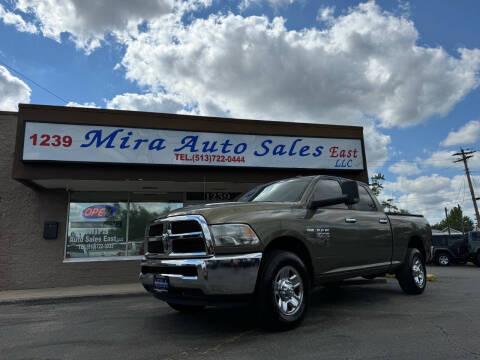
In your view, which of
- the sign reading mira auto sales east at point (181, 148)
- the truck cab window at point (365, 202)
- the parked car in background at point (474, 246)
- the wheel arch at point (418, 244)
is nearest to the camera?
the truck cab window at point (365, 202)

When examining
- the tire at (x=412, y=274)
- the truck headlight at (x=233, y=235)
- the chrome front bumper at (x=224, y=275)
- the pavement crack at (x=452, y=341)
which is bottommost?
the pavement crack at (x=452, y=341)

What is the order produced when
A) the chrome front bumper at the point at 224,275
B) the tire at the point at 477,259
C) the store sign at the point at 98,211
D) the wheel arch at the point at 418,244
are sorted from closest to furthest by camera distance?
1. the chrome front bumper at the point at 224,275
2. the wheel arch at the point at 418,244
3. the store sign at the point at 98,211
4. the tire at the point at 477,259

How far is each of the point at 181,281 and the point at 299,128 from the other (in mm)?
7645

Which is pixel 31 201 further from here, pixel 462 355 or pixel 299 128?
pixel 462 355

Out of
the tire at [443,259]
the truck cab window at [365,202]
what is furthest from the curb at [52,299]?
the tire at [443,259]

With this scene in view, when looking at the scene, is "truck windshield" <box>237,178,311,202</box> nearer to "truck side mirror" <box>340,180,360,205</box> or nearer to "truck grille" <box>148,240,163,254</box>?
"truck side mirror" <box>340,180,360,205</box>

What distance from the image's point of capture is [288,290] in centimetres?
417

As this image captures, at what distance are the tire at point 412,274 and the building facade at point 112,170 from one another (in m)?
4.39

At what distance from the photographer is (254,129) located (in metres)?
10.2

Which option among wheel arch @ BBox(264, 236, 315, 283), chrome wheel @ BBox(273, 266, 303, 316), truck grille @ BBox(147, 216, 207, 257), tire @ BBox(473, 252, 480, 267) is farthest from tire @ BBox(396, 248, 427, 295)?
tire @ BBox(473, 252, 480, 267)

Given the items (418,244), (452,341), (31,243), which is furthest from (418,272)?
(31,243)

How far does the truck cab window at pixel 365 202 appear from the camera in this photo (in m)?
5.98

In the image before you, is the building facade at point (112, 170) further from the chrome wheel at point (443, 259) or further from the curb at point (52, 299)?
the chrome wheel at point (443, 259)

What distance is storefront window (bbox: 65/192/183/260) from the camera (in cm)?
1025
